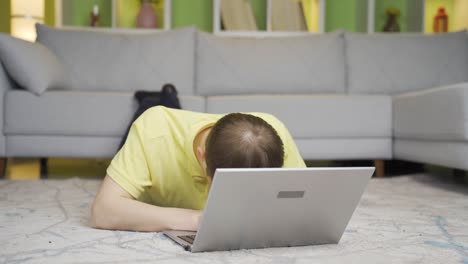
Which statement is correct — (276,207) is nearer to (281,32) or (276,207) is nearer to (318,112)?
(318,112)

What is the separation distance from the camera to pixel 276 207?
1.06 metres

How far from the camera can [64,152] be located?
2.68 m

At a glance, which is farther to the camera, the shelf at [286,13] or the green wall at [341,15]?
the green wall at [341,15]

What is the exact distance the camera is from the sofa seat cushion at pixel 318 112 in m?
2.80

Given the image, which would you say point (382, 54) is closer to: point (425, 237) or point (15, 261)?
point (425, 237)

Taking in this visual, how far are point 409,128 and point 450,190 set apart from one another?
1.31 ft

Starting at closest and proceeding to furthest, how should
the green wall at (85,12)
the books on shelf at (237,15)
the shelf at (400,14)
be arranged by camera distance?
1. the books on shelf at (237,15)
2. the green wall at (85,12)
3. the shelf at (400,14)

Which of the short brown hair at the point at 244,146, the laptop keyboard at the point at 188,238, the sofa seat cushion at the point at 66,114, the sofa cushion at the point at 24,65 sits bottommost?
the laptop keyboard at the point at 188,238

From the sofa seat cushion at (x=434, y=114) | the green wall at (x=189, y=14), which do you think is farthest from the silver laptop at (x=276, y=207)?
the green wall at (x=189, y=14)

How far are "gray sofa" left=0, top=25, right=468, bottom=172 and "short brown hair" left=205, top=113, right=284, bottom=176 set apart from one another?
55.9 inches

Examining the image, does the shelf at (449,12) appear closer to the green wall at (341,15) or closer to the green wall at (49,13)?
the green wall at (341,15)

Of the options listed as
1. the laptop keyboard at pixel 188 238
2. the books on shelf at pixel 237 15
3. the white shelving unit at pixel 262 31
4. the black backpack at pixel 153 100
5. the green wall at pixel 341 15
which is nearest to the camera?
the laptop keyboard at pixel 188 238

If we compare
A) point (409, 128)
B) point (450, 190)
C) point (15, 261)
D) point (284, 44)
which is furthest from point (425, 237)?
point (284, 44)

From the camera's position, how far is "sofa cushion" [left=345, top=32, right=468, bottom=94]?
3.38 metres
